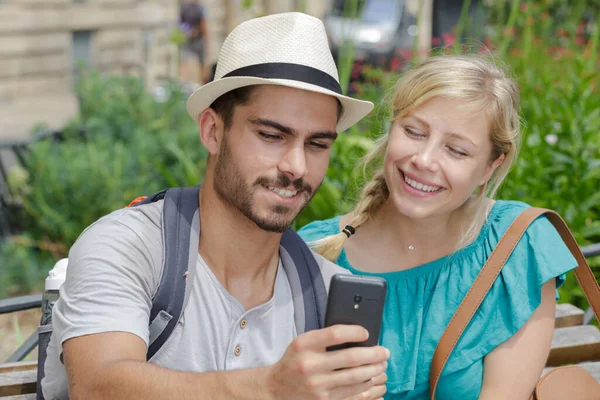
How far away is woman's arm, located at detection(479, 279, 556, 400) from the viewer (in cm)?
257

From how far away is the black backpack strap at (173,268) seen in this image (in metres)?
2.10

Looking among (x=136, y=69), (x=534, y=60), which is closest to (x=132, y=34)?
(x=136, y=69)

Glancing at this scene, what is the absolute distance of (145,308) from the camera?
2.02 m

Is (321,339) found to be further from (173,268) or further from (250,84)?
(250,84)

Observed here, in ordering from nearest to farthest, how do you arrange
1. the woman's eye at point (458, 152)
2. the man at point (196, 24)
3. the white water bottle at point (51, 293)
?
the white water bottle at point (51, 293) → the woman's eye at point (458, 152) → the man at point (196, 24)

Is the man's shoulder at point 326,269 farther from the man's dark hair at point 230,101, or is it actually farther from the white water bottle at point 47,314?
the white water bottle at point 47,314


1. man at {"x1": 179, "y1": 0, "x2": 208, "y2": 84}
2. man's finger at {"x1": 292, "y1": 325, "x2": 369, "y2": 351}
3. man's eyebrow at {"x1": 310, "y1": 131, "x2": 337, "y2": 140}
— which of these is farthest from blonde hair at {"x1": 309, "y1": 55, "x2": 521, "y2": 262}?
man at {"x1": 179, "y1": 0, "x2": 208, "y2": 84}

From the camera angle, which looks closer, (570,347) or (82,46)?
(570,347)

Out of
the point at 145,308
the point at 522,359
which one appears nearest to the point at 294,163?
the point at 145,308

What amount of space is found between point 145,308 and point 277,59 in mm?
735

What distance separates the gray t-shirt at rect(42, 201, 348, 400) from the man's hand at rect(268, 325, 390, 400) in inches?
18.8

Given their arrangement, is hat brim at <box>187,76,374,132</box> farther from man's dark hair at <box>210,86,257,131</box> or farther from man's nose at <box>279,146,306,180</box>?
man's nose at <box>279,146,306,180</box>

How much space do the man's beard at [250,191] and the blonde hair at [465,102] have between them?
2.15ft

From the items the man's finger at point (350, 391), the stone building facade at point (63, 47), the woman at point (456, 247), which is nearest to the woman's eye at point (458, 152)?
the woman at point (456, 247)
